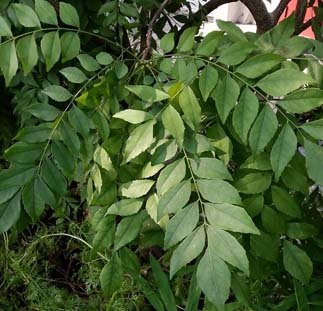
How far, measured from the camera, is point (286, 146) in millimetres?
773

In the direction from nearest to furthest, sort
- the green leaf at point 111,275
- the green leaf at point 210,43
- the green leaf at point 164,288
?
the green leaf at point 210,43, the green leaf at point 111,275, the green leaf at point 164,288

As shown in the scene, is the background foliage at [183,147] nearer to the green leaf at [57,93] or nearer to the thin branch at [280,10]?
the green leaf at [57,93]

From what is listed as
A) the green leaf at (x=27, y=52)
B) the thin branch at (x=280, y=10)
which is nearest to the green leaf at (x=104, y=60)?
the green leaf at (x=27, y=52)

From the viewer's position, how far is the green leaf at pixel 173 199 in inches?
30.1

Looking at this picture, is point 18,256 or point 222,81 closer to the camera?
point 222,81

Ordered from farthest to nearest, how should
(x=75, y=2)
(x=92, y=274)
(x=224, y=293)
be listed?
(x=92, y=274) < (x=75, y=2) < (x=224, y=293)

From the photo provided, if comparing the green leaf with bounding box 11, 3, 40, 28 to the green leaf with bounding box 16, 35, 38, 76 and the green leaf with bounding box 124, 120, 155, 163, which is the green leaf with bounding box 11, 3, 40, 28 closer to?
the green leaf with bounding box 16, 35, 38, 76

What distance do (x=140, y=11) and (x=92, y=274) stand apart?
666mm

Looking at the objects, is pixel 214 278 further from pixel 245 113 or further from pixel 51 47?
pixel 51 47

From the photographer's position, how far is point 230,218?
2.43 ft

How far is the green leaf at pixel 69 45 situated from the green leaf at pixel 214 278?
415mm

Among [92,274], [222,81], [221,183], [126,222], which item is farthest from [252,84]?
[92,274]

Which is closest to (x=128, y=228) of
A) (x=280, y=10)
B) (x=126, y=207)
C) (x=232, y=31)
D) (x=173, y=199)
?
(x=126, y=207)

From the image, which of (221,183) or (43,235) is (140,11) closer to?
(221,183)
